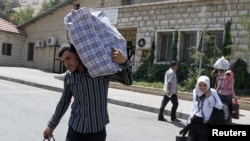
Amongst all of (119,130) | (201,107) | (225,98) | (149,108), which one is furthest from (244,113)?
(201,107)

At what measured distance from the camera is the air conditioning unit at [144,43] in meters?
21.9

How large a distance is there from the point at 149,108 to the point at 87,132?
9744 mm

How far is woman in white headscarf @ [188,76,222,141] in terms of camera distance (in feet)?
17.2

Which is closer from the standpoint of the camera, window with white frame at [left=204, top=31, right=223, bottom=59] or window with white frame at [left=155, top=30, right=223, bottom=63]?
window with white frame at [left=204, top=31, right=223, bottom=59]

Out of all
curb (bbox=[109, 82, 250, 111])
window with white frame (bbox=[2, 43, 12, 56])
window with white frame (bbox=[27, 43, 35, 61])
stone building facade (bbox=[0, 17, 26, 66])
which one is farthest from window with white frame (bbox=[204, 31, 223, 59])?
window with white frame (bbox=[2, 43, 12, 56])

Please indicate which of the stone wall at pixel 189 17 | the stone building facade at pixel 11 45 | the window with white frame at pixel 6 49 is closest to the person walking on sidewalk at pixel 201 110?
the stone wall at pixel 189 17

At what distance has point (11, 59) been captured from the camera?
3447 centimetres

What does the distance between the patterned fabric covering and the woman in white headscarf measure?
6.83 feet

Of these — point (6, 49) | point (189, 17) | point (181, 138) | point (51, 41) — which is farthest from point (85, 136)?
point (6, 49)

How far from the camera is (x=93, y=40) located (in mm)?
3523

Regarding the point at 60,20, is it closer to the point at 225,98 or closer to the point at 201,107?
the point at 225,98

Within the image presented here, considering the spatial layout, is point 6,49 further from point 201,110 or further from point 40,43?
point 201,110

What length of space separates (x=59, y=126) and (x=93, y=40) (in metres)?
5.56

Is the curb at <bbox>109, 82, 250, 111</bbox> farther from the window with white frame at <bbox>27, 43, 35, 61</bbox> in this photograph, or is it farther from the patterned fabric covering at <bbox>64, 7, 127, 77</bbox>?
the window with white frame at <bbox>27, 43, 35, 61</bbox>
